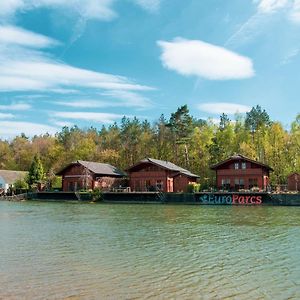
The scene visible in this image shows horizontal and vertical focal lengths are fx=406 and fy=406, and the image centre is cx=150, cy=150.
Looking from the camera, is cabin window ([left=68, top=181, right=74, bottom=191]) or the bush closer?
the bush

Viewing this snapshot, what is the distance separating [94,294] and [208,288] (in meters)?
2.88

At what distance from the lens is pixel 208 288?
1029 cm

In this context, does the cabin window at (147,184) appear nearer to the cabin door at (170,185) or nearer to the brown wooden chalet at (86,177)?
the cabin door at (170,185)

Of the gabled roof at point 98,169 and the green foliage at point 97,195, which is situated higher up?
the gabled roof at point 98,169

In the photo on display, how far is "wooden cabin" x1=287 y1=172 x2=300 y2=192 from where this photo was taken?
51750 mm

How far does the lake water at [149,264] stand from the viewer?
32.6 ft

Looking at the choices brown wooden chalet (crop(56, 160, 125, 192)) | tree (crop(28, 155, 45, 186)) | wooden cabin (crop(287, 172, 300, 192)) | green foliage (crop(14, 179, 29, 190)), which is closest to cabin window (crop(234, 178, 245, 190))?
wooden cabin (crop(287, 172, 300, 192))

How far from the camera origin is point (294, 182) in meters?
52.1

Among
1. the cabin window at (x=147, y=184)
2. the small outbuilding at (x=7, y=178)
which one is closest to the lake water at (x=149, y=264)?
the cabin window at (x=147, y=184)

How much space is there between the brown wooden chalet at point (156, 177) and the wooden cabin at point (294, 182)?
14.2 meters

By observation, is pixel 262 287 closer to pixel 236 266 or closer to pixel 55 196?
pixel 236 266

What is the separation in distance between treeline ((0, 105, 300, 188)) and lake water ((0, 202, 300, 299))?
146 feet

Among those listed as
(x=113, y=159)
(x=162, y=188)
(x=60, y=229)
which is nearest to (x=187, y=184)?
(x=162, y=188)

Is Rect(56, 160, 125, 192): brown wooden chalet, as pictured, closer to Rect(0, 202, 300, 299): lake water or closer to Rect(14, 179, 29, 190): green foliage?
Rect(14, 179, 29, 190): green foliage
